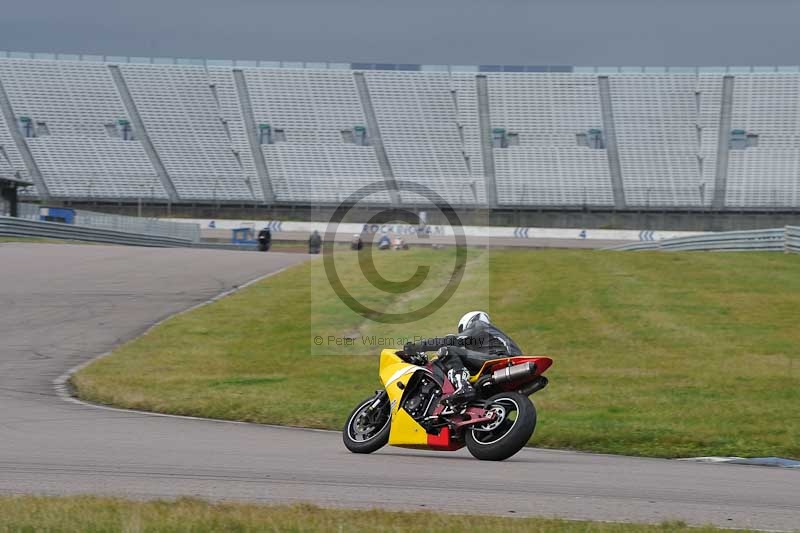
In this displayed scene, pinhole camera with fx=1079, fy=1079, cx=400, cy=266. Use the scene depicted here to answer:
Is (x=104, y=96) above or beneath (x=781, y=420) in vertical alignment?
above

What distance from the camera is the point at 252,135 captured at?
70.1 meters

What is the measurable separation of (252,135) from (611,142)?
23134 millimetres

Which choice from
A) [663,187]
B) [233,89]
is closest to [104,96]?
[233,89]

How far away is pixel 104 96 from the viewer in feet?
231

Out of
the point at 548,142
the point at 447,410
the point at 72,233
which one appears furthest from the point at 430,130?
the point at 447,410

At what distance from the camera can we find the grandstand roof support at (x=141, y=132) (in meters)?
66.2

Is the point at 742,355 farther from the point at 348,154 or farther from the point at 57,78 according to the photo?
the point at 57,78

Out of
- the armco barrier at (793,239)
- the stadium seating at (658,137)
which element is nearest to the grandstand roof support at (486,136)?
the stadium seating at (658,137)

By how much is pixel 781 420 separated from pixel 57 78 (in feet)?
219

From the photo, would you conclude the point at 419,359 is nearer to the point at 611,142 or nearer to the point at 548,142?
the point at 548,142

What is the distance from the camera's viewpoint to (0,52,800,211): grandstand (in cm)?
6531

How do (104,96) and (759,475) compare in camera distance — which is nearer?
(759,475)

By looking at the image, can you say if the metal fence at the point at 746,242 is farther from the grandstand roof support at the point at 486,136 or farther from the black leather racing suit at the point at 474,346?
the grandstand roof support at the point at 486,136

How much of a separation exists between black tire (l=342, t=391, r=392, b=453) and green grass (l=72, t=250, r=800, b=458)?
2.02m
